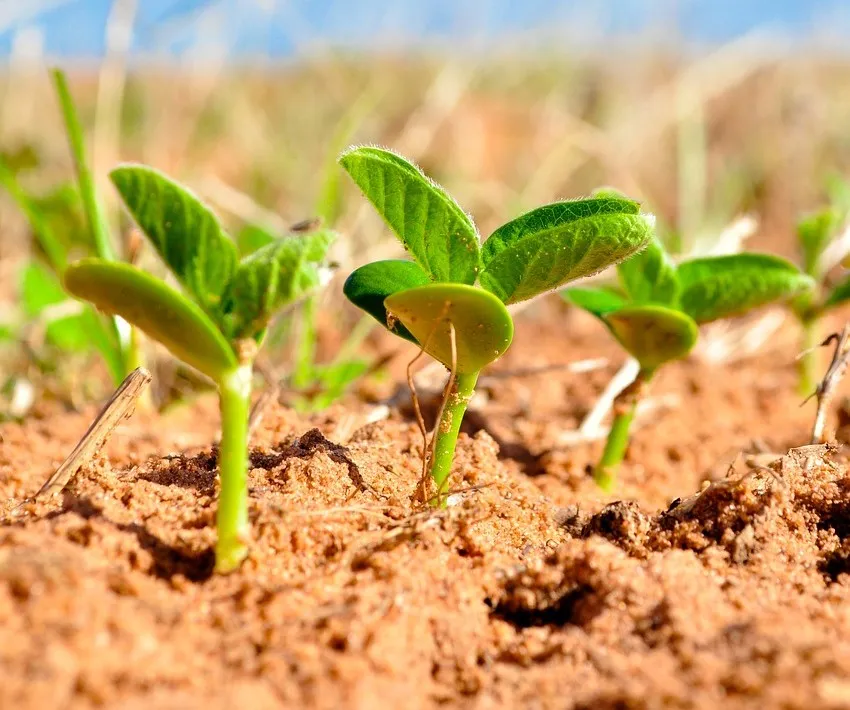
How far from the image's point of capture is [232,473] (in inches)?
35.6

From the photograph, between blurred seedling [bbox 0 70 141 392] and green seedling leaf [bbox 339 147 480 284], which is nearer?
green seedling leaf [bbox 339 147 480 284]

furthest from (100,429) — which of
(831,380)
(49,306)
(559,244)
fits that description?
(49,306)

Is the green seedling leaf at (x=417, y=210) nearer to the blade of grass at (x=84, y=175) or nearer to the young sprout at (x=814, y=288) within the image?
the blade of grass at (x=84, y=175)

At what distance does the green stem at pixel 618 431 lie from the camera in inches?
55.6

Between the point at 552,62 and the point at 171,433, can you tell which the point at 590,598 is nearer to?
the point at 171,433

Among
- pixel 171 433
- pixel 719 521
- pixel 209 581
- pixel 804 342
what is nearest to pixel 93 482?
pixel 209 581

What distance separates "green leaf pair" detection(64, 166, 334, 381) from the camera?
86 cm

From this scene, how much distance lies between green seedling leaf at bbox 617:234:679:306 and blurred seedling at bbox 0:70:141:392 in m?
0.89

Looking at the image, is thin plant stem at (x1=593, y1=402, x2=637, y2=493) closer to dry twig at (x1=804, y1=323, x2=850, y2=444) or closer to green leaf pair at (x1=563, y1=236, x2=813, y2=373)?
green leaf pair at (x1=563, y1=236, x2=813, y2=373)

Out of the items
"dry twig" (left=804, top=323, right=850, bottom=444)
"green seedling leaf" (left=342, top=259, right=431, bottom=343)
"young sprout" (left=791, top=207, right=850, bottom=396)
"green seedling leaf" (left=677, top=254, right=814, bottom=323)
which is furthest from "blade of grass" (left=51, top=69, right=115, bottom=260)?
"young sprout" (left=791, top=207, right=850, bottom=396)

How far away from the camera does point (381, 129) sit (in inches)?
205

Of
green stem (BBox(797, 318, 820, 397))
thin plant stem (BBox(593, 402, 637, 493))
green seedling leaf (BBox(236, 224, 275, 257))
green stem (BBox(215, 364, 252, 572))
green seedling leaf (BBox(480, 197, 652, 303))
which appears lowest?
green stem (BBox(215, 364, 252, 572))

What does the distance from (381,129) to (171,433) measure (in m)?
3.80

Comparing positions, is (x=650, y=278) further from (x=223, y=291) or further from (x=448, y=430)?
(x=223, y=291)
